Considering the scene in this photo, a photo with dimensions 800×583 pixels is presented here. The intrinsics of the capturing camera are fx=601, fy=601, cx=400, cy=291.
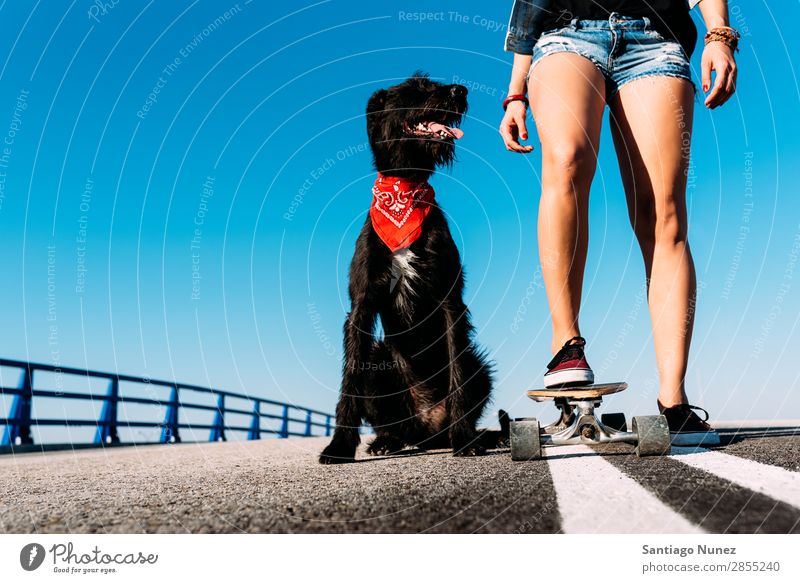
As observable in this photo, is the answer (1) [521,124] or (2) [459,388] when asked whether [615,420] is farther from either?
(1) [521,124]

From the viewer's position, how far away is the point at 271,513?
4.70 ft

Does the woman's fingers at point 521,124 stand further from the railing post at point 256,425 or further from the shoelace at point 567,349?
the railing post at point 256,425

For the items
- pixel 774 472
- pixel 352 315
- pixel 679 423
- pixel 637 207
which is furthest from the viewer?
pixel 352 315

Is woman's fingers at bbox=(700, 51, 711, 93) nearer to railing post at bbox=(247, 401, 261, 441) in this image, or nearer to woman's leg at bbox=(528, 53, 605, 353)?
woman's leg at bbox=(528, 53, 605, 353)

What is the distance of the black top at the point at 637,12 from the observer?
277cm

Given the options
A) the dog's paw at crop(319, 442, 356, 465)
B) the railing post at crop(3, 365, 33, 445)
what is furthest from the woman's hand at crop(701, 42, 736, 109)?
the railing post at crop(3, 365, 33, 445)

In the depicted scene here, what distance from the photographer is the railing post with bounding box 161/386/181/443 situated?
29.4 feet

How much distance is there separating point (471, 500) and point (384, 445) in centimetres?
230

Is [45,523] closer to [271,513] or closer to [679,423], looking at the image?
[271,513]

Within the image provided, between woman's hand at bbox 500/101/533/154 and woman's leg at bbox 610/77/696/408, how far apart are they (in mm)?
450

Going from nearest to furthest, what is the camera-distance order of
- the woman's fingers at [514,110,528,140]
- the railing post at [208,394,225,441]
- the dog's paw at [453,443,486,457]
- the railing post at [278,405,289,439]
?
the woman's fingers at [514,110,528,140]
the dog's paw at [453,443,486,457]
the railing post at [208,394,225,441]
the railing post at [278,405,289,439]

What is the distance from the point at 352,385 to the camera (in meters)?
3.36
